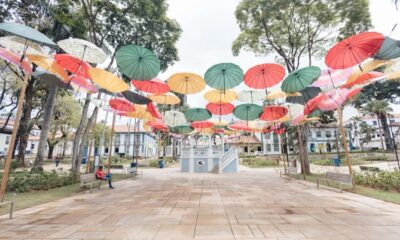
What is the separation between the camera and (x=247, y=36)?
56.7 feet

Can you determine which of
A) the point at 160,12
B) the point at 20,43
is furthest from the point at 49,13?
the point at 20,43

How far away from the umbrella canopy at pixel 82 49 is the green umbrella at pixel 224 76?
452 centimetres

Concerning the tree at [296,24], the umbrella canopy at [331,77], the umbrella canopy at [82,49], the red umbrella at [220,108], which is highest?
the tree at [296,24]

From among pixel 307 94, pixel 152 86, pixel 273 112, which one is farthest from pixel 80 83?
pixel 307 94

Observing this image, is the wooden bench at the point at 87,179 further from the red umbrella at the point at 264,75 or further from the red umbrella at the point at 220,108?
the red umbrella at the point at 264,75

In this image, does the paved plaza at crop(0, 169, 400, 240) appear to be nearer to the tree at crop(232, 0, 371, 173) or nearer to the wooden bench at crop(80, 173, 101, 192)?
the wooden bench at crop(80, 173, 101, 192)

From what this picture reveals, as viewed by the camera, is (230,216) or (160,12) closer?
(230,216)

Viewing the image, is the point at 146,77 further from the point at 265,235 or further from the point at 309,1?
the point at 309,1

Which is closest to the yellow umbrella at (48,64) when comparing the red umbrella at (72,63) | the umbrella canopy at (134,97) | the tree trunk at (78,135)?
the red umbrella at (72,63)

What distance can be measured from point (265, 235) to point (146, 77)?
7.37m

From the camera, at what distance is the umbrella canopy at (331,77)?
8.55 m

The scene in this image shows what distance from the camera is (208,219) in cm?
529

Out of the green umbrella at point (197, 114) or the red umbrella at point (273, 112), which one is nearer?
the red umbrella at point (273, 112)

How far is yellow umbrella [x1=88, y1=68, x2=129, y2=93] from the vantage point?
8023mm
